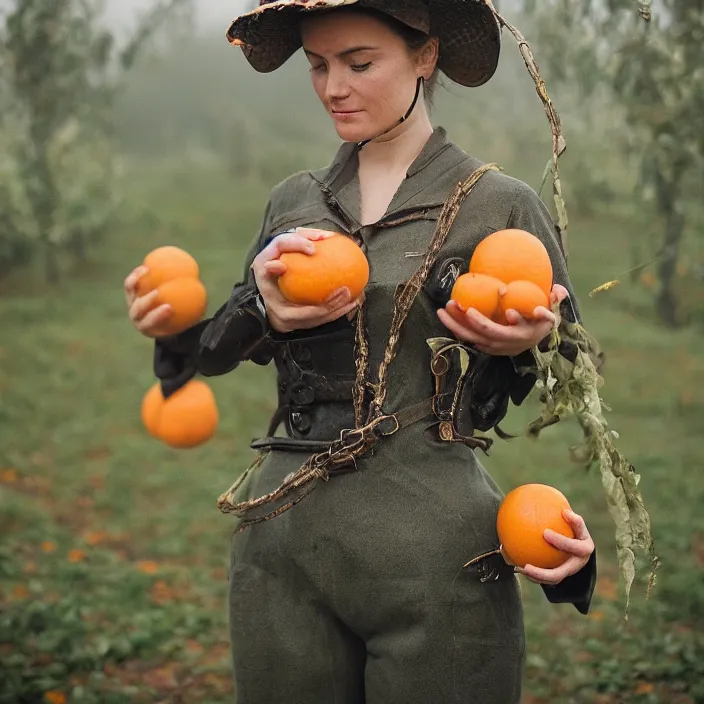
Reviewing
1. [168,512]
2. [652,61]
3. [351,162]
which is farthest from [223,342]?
[168,512]

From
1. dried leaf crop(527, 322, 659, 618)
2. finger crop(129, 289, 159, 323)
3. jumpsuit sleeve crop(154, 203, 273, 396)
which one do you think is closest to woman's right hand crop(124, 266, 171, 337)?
finger crop(129, 289, 159, 323)

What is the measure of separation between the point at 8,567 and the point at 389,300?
4.22 meters

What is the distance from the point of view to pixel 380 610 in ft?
7.24

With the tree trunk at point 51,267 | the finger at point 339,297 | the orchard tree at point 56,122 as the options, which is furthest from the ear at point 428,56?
the tree trunk at point 51,267

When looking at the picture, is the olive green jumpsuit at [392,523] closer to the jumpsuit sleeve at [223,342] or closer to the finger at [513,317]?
the jumpsuit sleeve at [223,342]

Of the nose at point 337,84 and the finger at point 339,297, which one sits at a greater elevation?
the nose at point 337,84

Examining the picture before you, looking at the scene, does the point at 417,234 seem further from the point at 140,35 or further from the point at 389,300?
the point at 140,35

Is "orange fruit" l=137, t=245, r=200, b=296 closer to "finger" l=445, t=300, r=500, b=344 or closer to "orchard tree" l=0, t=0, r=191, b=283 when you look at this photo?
"finger" l=445, t=300, r=500, b=344

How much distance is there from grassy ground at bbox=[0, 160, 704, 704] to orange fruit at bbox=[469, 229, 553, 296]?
291 centimetres

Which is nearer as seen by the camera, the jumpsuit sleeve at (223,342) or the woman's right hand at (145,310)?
the jumpsuit sleeve at (223,342)

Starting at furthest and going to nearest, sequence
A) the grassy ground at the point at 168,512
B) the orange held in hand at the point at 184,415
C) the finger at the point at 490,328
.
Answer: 1. the grassy ground at the point at 168,512
2. the orange held in hand at the point at 184,415
3. the finger at the point at 490,328

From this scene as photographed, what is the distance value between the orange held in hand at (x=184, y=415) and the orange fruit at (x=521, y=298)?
91cm

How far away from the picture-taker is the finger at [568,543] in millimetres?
2088

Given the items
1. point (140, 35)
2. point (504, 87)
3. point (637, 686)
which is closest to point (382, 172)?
point (637, 686)
